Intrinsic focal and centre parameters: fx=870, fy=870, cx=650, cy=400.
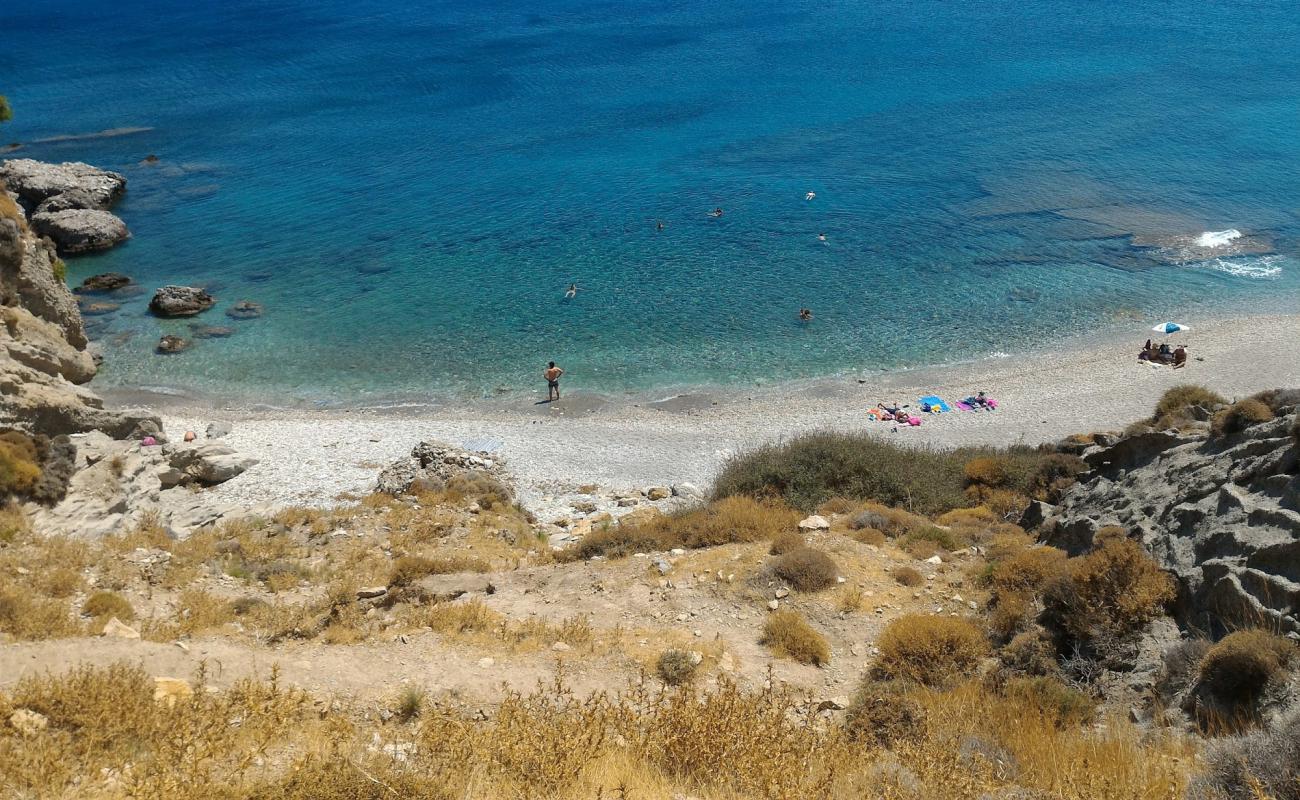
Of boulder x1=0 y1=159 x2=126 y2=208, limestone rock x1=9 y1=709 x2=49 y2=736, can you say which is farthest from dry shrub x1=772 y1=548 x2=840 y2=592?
boulder x1=0 y1=159 x2=126 y2=208

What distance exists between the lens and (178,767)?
20.7 feet

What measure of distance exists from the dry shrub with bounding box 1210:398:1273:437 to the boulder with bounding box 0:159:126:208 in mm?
52750

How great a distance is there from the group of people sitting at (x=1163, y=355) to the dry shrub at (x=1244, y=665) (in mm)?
24283

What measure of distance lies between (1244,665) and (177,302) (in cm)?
3795

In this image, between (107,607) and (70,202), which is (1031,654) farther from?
(70,202)

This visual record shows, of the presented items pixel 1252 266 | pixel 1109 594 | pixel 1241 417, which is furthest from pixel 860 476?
pixel 1252 266

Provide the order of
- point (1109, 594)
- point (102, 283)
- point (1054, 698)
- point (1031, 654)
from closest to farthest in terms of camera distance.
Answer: point (1054, 698)
point (1031, 654)
point (1109, 594)
point (102, 283)

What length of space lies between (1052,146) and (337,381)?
44.9m

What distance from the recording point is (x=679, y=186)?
49.9m

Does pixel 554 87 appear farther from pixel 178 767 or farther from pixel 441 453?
pixel 178 767

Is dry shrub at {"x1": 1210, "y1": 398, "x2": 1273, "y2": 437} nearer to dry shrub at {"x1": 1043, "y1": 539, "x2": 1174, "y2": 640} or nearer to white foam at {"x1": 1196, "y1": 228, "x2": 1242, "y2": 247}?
dry shrub at {"x1": 1043, "y1": 539, "x2": 1174, "y2": 640}

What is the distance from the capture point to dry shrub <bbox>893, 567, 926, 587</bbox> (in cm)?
1352

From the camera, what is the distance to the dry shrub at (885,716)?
9125mm

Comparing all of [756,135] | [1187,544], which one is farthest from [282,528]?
[756,135]
